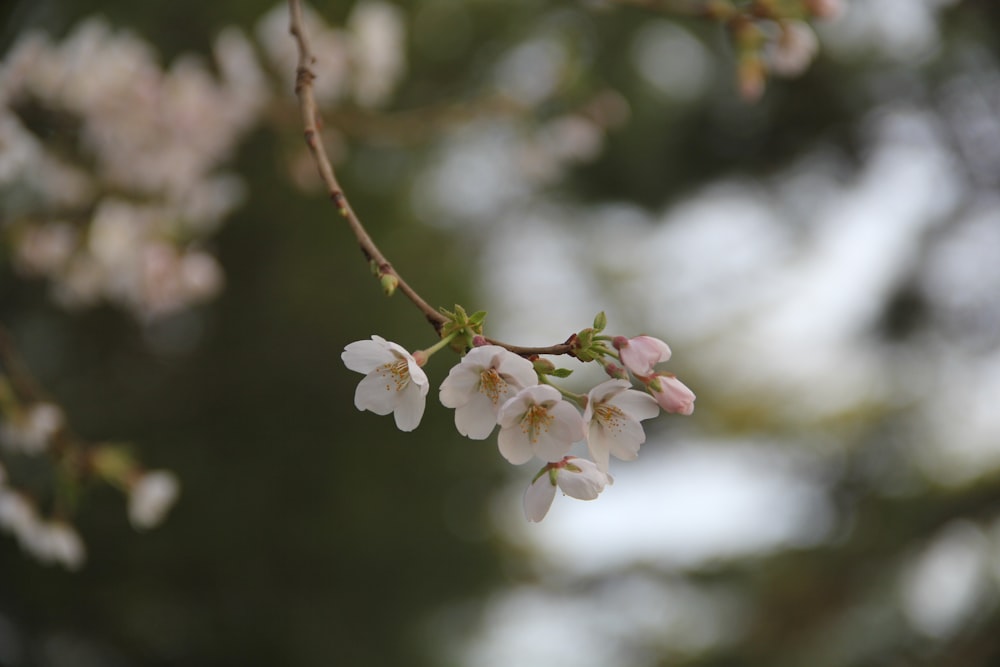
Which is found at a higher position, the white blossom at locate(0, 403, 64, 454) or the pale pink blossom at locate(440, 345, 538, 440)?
the white blossom at locate(0, 403, 64, 454)

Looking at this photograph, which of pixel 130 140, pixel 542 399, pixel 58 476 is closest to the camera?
pixel 542 399

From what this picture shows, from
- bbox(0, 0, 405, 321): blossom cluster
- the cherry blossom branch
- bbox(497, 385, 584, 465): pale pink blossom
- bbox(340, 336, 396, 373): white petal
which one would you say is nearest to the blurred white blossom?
bbox(0, 0, 405, 321): blossom cluster

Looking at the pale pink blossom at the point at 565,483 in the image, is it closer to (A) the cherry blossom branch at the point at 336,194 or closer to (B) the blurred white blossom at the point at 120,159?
(A) the cherry blossom branch at the point at 336,194

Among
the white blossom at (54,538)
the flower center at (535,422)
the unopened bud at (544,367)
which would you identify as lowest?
the flower center at (535,422)

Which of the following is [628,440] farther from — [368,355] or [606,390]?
[368,355]

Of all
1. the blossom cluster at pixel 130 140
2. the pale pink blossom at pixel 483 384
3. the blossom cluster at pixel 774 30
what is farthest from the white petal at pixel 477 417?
the blossom cluster at pixel 130 140

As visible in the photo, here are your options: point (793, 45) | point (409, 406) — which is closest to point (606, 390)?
point (409, 406)

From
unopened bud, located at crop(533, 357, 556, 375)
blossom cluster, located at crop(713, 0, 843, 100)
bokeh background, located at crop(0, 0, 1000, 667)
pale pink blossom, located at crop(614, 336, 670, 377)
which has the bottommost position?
unopened bud, located at crop(533, 357, 556, 375)

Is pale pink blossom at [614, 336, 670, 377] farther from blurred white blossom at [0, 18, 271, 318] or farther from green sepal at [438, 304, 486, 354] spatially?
blurred white blossom at [0, 18, 271, 318]
